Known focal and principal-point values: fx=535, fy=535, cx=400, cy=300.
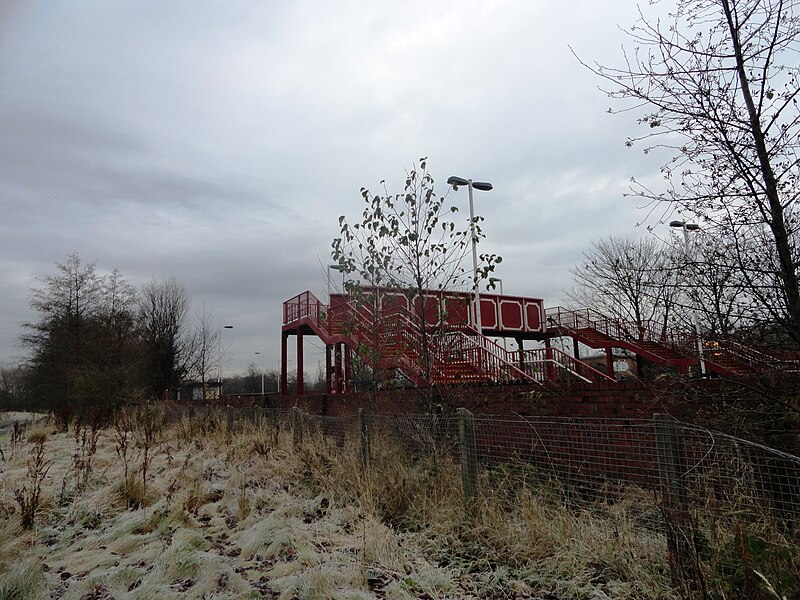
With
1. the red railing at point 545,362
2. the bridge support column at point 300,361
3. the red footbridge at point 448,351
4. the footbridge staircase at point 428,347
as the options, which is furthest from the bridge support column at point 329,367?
the red railing at point 545,362

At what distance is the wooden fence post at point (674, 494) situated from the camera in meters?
3.12

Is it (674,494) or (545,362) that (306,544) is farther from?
(545,362)

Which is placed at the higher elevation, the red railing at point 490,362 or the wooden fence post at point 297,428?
the red railing at point 490,362

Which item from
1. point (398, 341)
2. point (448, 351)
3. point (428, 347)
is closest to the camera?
point (428, 347)

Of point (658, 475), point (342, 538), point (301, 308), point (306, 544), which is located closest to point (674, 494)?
point (658, 475)

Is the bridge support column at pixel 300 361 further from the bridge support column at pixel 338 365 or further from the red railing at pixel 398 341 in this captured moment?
the red railing at pixel 398 341

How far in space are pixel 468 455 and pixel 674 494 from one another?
196 cm

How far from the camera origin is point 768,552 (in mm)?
2807

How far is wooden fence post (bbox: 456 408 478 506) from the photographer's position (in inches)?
195

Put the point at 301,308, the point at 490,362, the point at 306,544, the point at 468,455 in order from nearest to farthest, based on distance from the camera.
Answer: the point at 306,544, the point at 468,455, the point at 490,362, the point at 301,308

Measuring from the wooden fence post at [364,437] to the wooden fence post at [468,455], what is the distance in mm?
1482

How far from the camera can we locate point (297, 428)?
859 cm

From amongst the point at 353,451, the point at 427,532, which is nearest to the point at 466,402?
the point at 353,451

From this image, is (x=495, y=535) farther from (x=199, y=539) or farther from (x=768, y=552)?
(x=199, y=539)
